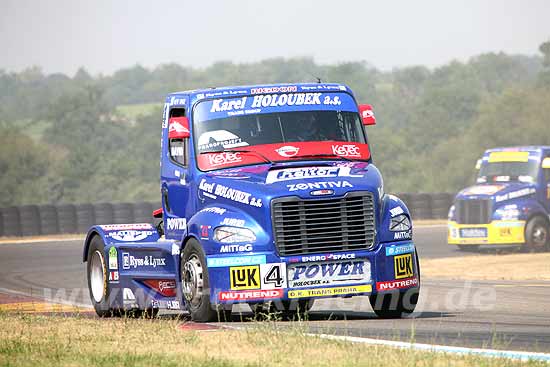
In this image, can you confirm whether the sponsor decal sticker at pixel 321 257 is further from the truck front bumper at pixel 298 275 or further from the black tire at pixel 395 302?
the black tire at pixel 395 302

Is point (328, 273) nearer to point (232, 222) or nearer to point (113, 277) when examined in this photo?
point (232, 222)

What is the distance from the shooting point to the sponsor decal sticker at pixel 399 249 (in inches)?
454

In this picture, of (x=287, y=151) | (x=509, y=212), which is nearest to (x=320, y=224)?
(x=287, y=151)

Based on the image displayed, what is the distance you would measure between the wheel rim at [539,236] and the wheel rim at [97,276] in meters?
13.2

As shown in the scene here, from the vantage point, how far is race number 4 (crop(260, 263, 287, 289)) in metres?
11.2

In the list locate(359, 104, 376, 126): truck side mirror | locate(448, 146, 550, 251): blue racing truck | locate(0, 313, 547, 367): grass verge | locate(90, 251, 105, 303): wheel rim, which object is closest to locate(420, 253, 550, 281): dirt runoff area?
locate(448, 146, 550, 251): blue racing truck

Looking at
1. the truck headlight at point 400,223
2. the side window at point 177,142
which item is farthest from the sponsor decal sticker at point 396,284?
the side window at point 177,142

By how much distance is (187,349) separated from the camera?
30.2 ft

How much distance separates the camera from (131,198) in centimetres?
7969

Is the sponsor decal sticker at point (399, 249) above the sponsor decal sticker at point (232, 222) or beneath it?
beneath

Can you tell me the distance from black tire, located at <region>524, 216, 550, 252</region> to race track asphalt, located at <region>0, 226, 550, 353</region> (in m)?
6.65

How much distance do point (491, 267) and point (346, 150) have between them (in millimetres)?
9700

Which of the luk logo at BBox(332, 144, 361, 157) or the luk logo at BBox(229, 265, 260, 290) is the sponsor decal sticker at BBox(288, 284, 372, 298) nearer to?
the luk logo at BBox(229, 265, 260, 290)

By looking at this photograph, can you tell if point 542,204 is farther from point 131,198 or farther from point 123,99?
point 123,99
